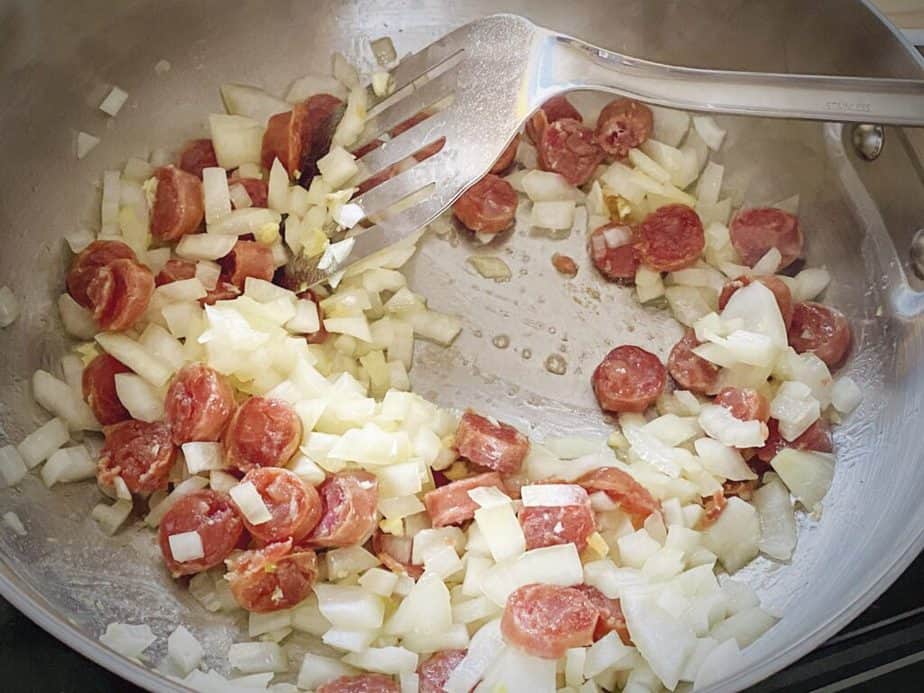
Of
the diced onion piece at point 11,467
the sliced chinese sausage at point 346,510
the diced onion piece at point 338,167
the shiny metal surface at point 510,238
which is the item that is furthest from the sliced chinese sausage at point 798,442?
the diced onion piece at point 11,467

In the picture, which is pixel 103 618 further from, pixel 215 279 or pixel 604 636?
pixel 604 636

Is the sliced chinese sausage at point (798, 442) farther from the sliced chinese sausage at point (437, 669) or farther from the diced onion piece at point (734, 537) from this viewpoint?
the sliced chinese sausage at point (437, 669)

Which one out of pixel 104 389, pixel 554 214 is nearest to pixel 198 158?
pixel 104 389

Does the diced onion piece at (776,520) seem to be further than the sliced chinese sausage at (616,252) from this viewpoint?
No

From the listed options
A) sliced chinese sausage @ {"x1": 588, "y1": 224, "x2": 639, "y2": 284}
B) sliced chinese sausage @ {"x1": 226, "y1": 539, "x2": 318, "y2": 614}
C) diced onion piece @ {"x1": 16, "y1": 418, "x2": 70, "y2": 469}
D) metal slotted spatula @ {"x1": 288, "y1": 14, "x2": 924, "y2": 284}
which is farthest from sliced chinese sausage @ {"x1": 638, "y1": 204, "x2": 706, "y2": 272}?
diced onion piece @ {"x1": 16, "y1": 418, "x2": 70, "y2": 469}

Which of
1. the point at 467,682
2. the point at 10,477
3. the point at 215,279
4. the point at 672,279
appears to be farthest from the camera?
the point at 672,279

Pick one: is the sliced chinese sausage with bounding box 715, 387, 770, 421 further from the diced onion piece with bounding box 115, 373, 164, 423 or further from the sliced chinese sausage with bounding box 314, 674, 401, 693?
the diced onion piece with bounding box 115, 373, 164, 423

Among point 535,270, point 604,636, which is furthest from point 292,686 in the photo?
point 535,270
